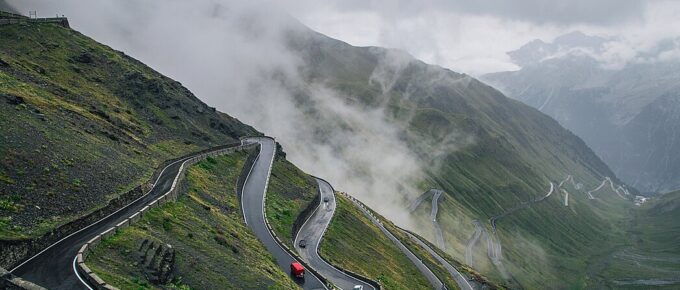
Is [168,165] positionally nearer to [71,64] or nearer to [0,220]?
[0,220]

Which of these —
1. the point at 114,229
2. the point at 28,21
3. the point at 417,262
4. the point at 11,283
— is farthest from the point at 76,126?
the point at 417,262

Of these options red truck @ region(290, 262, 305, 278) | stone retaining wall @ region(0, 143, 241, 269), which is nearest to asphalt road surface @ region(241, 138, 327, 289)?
red truck @ region(290, 262, 305, 278)

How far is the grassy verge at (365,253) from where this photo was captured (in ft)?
234

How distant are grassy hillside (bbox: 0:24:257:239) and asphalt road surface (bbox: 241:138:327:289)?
1140cm

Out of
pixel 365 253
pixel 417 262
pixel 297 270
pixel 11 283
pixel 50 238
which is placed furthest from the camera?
Answer: pixel 417 262

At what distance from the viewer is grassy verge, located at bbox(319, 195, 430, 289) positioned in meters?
71.2

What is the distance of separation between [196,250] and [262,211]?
29.3 m

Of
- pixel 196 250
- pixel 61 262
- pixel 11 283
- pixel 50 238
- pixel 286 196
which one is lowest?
pixel 11 283

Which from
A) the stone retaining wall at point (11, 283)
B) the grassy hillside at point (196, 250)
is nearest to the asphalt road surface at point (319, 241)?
the grassy hillside at point (196, 250)

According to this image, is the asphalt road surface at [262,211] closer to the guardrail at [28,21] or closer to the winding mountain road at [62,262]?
the winding mountain road at [62,262]

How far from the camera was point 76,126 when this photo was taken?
65375 mm

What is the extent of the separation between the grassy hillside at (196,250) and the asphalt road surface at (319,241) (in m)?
9.77

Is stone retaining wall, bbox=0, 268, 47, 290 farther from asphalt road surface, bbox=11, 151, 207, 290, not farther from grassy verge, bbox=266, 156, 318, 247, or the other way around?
grassy verge, bbox=266, 156, 318, 247

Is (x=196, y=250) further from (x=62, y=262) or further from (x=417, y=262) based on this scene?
A: (x=417, y=262)
